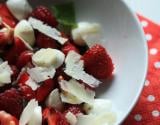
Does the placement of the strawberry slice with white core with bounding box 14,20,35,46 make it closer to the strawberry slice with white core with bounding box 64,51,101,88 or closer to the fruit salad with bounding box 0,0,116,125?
the fruit salad with bounding box 0,0,116,125

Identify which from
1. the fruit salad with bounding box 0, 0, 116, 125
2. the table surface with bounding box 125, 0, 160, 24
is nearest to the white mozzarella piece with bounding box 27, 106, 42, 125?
the fruit salad with bounding box 0, 0, 116, 125

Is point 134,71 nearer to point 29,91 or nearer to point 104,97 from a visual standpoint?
point 104,97

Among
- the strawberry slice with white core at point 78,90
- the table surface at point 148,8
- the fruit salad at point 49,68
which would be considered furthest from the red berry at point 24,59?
A: the table surface at point 148,8

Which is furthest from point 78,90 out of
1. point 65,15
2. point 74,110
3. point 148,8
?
point 148,8

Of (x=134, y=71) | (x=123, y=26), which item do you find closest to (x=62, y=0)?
(x=123, y=26)

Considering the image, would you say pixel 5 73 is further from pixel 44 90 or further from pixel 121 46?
pixel 121 46

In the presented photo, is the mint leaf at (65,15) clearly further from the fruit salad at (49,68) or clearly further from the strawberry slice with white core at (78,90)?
the strawberry slice with white core at (78,90)
